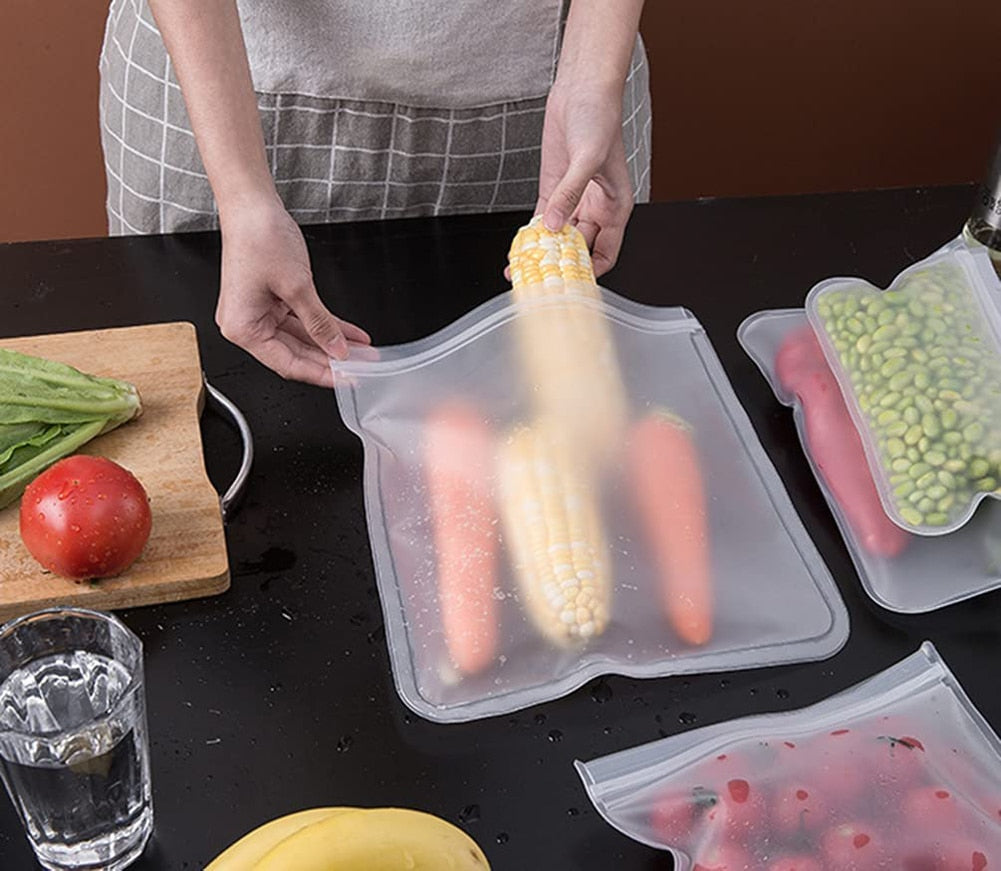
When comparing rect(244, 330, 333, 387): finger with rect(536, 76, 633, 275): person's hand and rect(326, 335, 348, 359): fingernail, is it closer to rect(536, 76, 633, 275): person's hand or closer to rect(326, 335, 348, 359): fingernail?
rect(326, 335, 348, 359): fingernail

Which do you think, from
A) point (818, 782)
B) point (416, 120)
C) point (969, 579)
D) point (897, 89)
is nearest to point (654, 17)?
point (897, 89)

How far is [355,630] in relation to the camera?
979 mm

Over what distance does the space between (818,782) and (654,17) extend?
1594 millimetres

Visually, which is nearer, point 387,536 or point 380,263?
point 387,536

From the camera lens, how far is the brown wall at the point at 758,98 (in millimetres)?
2098

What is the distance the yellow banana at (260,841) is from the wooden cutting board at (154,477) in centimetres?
28

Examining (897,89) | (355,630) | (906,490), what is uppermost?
(906,490)

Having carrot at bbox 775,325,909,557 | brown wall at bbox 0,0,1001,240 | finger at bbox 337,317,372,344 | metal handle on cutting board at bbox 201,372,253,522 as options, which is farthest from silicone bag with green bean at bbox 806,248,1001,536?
brown wall at bbox 0,0,1001,240

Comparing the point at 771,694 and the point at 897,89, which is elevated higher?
the point at 771,694

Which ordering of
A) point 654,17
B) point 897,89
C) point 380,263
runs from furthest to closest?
point 897,89, point 654,17, point 380,263

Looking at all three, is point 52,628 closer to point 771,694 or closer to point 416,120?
point 771,694

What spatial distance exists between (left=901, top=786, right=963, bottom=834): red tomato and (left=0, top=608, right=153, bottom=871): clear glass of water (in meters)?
0.48

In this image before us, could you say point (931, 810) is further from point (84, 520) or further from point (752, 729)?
point (84, 520)

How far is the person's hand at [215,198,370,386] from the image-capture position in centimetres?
111
